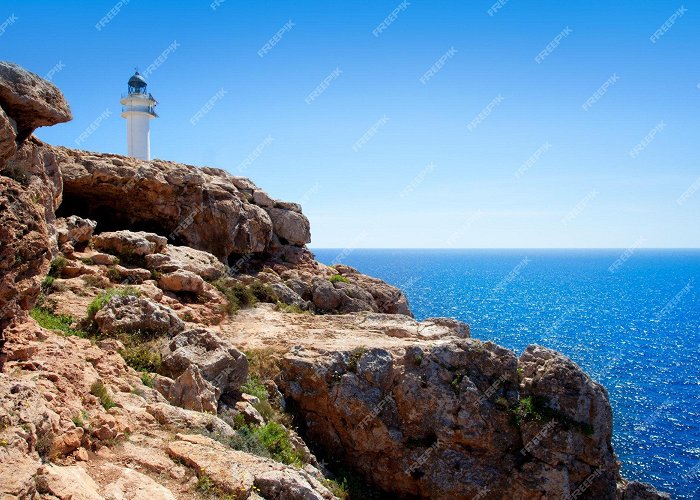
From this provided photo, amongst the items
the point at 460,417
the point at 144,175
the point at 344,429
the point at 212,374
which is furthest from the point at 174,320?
the point at 144,175

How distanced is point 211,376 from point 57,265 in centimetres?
831

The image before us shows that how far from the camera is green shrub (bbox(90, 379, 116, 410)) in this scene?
348 inches

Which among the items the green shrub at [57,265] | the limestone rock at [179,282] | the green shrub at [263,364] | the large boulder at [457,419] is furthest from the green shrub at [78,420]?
the limestone rock at [179,282]

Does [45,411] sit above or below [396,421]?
above

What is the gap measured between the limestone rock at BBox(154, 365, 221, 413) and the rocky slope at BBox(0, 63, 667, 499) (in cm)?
4

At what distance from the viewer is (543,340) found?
58531 millimetres

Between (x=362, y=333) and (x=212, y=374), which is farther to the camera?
(x=362, y=333)

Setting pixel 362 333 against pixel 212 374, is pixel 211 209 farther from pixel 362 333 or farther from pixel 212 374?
pixel 212 374

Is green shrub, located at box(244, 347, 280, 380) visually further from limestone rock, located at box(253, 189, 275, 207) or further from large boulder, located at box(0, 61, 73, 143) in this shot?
limestone rock, located at box(253, 189, 275, 207)

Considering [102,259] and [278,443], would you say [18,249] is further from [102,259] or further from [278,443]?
[102,259]

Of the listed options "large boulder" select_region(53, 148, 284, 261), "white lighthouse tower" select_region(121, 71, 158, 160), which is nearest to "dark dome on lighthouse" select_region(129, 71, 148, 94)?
"white lighthouse tower" select_region(121, 71, 158, 160)

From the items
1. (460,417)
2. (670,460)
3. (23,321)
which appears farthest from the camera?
(670,460)

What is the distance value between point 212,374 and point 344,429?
4800 millimetres

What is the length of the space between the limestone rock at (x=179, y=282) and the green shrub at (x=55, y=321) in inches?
211
